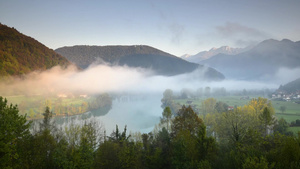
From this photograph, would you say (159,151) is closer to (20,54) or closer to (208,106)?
(20,54)

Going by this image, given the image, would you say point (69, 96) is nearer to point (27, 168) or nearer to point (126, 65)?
point (27, 168)

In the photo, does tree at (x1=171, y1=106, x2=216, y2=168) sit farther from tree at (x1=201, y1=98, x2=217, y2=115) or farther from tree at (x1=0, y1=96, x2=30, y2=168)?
tree at (x1=201, y1=98, x2=217, y2=115)

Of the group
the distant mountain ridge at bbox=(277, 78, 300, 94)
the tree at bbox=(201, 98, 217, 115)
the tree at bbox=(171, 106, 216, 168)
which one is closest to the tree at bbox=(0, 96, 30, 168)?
the tree at bbox=(171, 106, 216, 168)

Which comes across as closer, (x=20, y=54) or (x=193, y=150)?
(x=193, y=150)

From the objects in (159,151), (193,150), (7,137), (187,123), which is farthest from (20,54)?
(193,150)

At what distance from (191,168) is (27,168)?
12.6 meters

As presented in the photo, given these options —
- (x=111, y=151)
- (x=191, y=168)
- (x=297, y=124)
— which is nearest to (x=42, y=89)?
(x=111, y=151)

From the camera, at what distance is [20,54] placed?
24359 mm

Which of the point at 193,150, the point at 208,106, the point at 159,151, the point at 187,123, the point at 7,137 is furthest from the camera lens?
the point at 208,106

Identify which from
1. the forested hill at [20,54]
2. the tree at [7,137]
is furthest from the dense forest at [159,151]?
the forested hill at [20,54]

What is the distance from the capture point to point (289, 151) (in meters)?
11.7

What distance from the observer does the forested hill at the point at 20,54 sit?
22.3 metres

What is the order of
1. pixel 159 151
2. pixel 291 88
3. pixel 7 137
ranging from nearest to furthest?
pixel 7 137, pixel 159 151, pixel 291 88

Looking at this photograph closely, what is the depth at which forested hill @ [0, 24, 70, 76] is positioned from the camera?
2234cm
